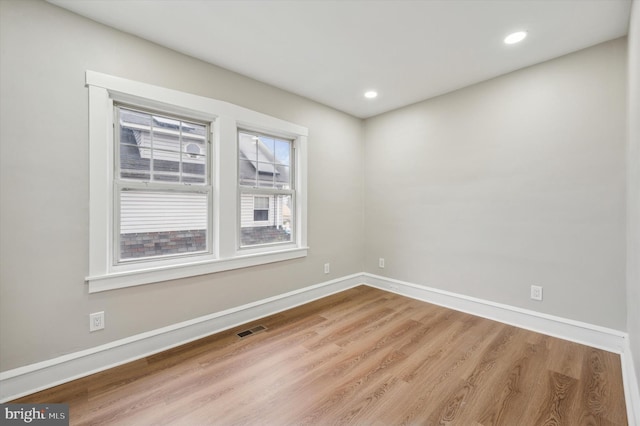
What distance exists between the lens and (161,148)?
2350mm

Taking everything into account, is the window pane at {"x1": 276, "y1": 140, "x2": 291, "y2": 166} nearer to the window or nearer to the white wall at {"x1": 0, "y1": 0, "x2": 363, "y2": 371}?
the window

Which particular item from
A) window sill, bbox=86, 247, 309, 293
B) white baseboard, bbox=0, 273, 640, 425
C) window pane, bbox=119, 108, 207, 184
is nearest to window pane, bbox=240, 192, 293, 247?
window sill, bbox=86, 247, 309, 293

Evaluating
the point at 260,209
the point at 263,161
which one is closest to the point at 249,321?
the point at 260,209

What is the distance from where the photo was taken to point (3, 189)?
64.6 inches

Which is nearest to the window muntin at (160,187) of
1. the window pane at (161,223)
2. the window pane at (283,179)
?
the window pane at (161,223)

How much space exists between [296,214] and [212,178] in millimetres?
1118

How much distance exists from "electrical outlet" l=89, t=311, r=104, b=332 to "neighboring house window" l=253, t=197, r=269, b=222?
1.53m

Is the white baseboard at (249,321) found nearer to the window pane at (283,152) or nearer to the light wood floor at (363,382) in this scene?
the light wood floor at (363,382)

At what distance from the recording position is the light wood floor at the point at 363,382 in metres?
1.55

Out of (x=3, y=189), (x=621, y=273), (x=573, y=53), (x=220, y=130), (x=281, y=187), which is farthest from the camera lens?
(x=281, y=187)

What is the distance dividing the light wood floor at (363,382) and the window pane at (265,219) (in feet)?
3.20

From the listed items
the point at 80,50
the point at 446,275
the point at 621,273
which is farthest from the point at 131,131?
the point at 621,273

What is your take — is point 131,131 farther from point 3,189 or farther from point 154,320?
point 154,320

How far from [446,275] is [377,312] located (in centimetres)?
96
